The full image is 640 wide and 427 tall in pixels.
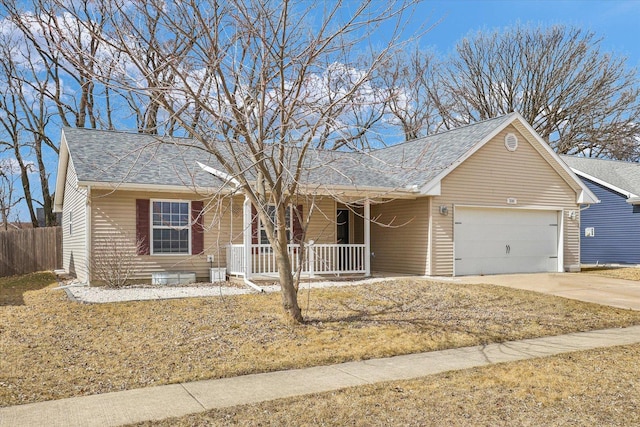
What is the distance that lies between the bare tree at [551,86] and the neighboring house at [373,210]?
1648 cm

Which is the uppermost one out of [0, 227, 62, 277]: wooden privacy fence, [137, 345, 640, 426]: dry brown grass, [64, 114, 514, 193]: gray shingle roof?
[64, 114, 514, 193]: gray shingle roof

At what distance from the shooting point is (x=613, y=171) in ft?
82.2

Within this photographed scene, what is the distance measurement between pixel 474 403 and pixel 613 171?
2330cm

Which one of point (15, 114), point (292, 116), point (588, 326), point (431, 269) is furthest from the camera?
point (15, 114)

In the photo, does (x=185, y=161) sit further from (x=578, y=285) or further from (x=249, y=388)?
(x=578, y=285)

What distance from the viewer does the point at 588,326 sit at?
942cm

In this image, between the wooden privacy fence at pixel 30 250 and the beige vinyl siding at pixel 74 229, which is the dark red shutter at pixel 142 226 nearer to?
the beige vinyl siding at pixel 74 229

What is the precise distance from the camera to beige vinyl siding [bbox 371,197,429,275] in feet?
51.9

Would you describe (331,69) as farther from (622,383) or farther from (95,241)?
(95,241)

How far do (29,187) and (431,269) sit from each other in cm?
2355

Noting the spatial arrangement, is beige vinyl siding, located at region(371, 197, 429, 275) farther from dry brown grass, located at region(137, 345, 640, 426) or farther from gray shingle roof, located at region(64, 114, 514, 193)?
dry brown grass, located at region(137, 345, 640, 426)

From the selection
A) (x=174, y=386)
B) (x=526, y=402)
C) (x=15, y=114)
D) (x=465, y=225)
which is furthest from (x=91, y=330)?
(x=15, y=114)

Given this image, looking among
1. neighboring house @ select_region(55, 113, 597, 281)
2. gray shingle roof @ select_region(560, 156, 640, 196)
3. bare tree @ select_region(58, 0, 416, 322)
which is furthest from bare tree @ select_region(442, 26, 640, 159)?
bare tree @ select_region(58, 0, 416, 322)

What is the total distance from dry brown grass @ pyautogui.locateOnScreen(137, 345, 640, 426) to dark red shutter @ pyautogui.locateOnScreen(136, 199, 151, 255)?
379 inches
